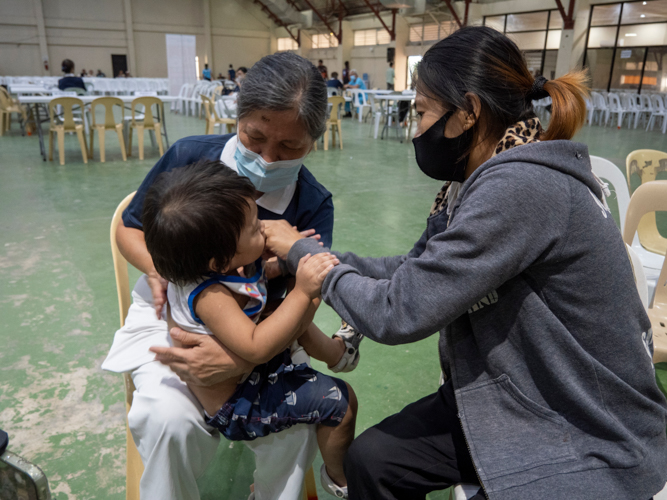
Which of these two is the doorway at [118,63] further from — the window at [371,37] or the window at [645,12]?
the window at [645,12]

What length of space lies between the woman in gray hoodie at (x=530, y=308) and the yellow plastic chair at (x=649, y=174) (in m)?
1.59

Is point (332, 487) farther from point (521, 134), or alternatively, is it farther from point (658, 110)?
point (658, 110)

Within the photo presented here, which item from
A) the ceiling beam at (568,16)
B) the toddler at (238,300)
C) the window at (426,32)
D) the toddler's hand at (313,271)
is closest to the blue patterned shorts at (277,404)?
the toddler at (238,300)

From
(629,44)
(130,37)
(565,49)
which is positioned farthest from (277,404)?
(130,37)

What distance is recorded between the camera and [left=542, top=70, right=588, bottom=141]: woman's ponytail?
93 cm

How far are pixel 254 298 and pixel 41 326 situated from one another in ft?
5.81

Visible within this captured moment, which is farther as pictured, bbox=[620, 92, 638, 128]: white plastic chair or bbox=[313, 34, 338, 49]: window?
bbox=[313, 34, 338, 49]: window

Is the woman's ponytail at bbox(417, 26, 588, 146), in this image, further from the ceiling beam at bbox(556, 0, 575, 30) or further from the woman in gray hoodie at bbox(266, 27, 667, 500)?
the ceiling beam at bbox(556, 0, 575, 30)

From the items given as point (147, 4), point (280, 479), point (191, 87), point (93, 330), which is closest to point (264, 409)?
point (280, 479)

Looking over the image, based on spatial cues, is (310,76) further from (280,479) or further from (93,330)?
(93,330)

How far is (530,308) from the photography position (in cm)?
86

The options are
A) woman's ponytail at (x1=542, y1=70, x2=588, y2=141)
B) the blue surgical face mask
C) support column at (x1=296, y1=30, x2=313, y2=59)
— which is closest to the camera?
woman's ponytail at (x1=542, y1=70, x2=588, y2=141)

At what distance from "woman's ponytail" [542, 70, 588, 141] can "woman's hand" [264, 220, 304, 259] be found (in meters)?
0.58

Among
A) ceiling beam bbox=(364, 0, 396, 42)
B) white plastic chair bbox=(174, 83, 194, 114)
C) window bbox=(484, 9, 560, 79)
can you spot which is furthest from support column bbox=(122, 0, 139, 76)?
window bbox=(484, 9, 560, 79)
